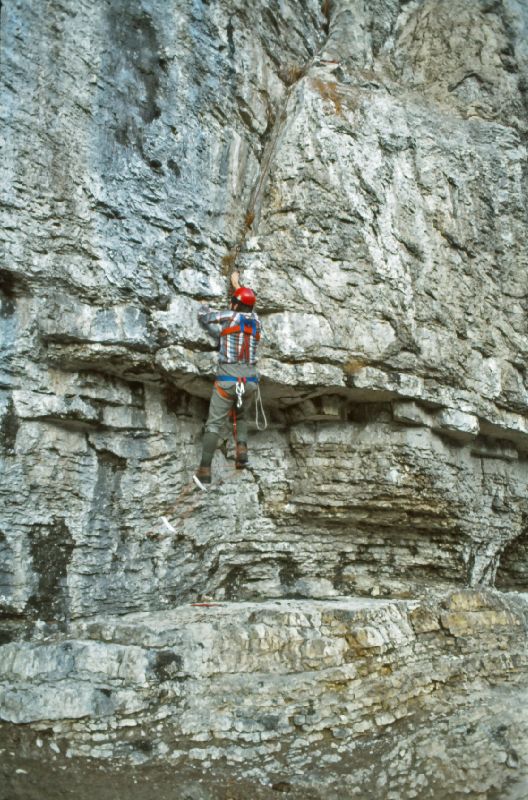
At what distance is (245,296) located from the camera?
890 cm

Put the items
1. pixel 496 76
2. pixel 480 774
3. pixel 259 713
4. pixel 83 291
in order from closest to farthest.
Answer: pixel 259 713
pixel 480 774
pixel 83 291
pixel 496 76

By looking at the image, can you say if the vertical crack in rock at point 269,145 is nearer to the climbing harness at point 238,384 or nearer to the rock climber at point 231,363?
the rock climber at point 231,363

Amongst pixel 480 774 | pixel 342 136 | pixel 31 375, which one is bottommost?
pixel 480 774

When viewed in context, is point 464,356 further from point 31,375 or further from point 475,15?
point 475,15

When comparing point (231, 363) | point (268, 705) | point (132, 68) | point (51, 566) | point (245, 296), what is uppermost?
point (132, 68)

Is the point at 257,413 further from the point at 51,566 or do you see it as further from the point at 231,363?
the point at 51,566

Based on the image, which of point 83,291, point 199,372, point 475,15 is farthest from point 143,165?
→ point 475,15

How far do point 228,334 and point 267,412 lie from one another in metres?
1.78

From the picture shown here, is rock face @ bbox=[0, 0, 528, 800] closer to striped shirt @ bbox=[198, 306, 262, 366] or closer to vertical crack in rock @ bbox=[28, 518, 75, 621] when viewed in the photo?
vertical crack in rock @ bbox=[28, 518, 75, 621]

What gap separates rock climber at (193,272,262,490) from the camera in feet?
28.7

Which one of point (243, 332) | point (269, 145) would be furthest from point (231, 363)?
point (269, 145)

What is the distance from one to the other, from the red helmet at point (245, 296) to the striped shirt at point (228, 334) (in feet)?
0.50

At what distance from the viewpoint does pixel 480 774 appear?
7973 mm

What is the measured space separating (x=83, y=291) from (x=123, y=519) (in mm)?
2970
